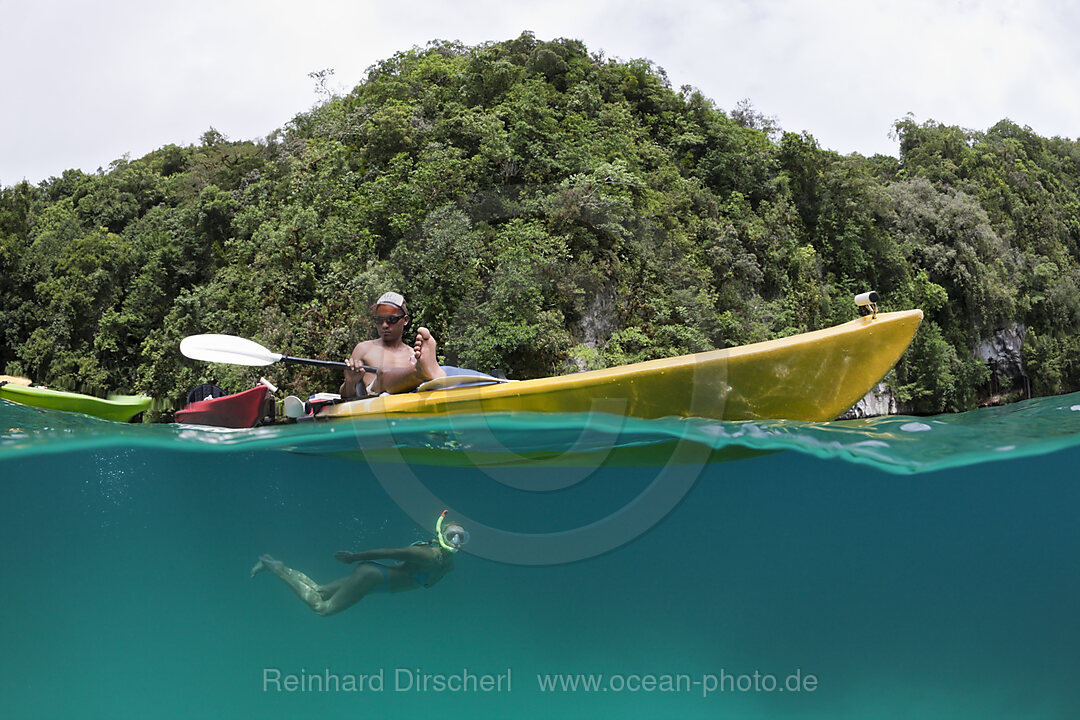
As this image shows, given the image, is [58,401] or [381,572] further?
[58,401]

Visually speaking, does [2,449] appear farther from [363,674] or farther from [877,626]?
[877,626]

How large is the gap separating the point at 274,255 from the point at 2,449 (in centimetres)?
1320

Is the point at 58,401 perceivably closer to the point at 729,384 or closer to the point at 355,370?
the point at 355,370

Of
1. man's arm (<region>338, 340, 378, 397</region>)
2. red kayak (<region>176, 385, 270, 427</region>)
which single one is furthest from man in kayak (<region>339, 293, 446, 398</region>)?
red kayak (<region>176, 385, 270, 427</region>)

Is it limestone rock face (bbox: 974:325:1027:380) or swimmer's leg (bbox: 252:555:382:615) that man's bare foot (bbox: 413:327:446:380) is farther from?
limestone rock face (bbox: 974:325:1027:380)

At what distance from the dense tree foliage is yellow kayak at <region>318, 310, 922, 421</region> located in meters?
9.96

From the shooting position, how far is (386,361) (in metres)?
7.48

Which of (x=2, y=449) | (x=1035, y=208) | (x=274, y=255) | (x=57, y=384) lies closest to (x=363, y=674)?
(x=2, y=449)

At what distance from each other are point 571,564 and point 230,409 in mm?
5001

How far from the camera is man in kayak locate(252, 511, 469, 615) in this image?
6.85 m

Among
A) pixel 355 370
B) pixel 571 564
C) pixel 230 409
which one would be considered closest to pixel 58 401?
pixel 230 409

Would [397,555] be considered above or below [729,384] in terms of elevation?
below

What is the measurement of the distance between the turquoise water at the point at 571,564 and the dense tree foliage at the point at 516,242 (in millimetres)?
7016

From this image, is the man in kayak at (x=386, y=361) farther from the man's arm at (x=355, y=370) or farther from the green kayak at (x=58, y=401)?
the green kayak at (x=58, y=401)
